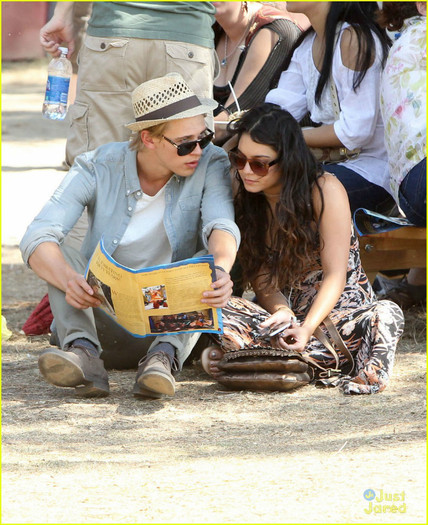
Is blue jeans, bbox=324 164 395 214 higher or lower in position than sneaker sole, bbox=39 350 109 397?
higher

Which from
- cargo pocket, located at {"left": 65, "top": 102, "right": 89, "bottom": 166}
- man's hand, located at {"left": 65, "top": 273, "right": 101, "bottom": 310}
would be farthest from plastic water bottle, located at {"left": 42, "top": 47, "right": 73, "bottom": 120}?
man's hand, located at {"left": 65, "top": 273, "right": 101, "bottom": 310}

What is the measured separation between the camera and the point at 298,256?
3.83 meters

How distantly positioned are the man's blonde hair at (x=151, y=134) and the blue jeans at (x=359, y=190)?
100 cm

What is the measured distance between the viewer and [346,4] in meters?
4.49

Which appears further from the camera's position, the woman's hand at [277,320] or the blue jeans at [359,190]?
the blue jeans at [359,190]

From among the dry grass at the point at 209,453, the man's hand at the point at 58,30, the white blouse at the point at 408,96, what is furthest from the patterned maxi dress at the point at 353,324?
the man's hand at the point at 58,30

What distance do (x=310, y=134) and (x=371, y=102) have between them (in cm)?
32

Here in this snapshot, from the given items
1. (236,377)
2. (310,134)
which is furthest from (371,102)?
(236,377)

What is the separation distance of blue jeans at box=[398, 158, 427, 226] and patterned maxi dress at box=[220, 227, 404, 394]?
1.09ft

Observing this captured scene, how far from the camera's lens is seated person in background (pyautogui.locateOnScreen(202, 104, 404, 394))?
370 cm

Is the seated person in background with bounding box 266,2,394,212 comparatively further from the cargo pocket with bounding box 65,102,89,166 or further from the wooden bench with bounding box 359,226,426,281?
the cargo pocket with bounding box 65,102,89,166

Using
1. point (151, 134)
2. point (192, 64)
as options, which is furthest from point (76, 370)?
point (192, 64)

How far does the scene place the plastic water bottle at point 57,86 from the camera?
4.85 m

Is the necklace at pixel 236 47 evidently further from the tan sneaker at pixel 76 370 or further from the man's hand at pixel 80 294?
the tan sneaker at pixel 76 370
